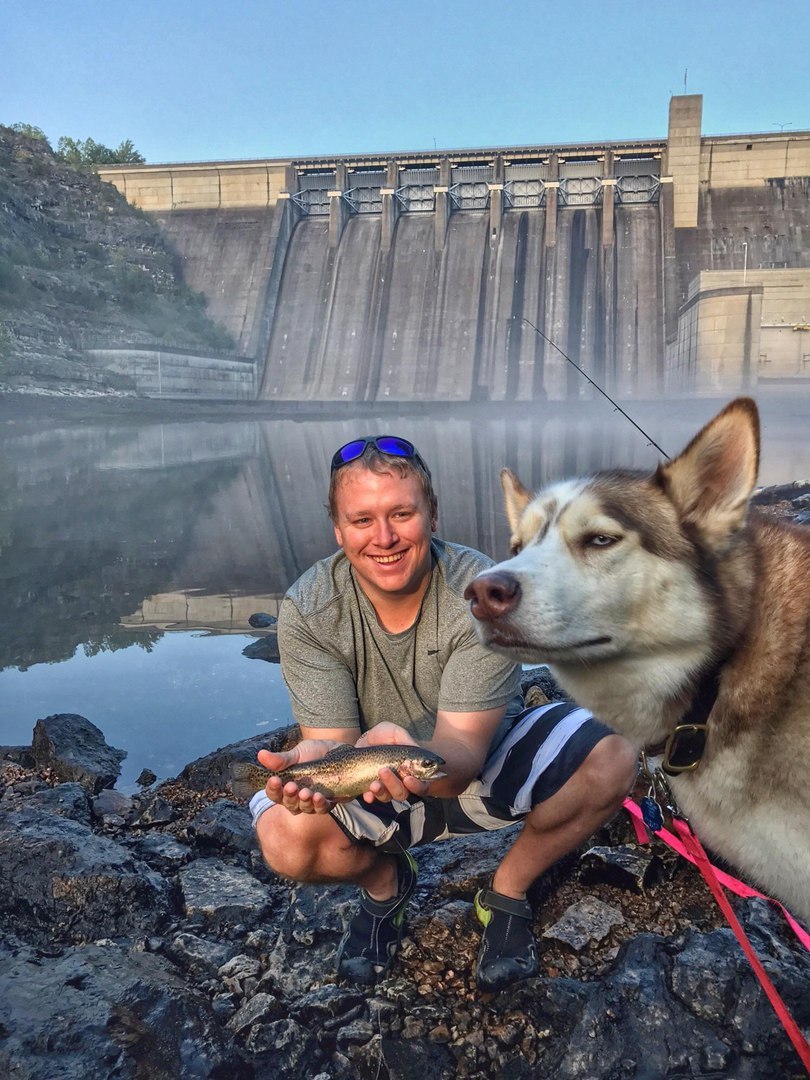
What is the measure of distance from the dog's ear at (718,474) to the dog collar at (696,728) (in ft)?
1.11


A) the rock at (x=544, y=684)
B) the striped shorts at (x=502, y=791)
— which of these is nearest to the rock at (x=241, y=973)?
the striped shorts at (x=502, y=791)

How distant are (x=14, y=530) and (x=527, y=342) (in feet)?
98.4

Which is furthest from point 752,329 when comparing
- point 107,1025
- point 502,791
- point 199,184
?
point 107,1025

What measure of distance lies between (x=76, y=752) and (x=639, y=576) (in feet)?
12.5

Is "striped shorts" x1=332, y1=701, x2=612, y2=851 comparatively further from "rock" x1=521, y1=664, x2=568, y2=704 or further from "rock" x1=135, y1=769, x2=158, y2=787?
"rock" x1=135, y1=769, x2=158, y2=787

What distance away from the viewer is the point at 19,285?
32.8 meters

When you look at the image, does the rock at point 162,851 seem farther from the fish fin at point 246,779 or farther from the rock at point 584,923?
the rock at point 584,923

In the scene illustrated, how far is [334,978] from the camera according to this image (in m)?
2.51

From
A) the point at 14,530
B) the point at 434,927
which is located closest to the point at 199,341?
the point at 14,530

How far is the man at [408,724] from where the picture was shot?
2.42 meters

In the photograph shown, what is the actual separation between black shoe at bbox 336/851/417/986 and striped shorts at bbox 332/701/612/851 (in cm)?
18

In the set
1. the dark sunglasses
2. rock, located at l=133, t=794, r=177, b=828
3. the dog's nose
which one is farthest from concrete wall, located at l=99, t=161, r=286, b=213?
the dog's nose

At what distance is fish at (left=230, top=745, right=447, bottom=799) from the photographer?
6.81 feet

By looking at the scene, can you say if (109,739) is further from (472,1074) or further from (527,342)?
(527,342)
